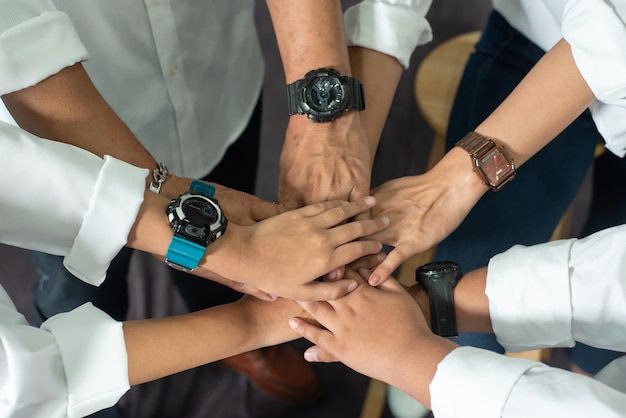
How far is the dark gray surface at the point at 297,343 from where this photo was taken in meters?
1.59

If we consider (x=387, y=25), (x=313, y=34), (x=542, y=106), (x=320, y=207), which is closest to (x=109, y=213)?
(x=320, y=207)

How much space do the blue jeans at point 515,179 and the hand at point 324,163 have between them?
0.26 meters

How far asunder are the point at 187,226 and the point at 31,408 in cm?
26

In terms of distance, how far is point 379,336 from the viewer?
0.84 m

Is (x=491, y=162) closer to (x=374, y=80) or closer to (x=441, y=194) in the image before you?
(x=441, y=194)

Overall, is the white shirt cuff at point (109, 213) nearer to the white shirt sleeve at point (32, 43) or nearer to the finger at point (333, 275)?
the white shirt sleeve at point (32, 43)

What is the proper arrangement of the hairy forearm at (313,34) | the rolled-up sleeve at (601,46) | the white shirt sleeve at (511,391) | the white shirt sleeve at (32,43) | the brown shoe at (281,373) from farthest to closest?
the brown shoe at (281,373), the hairy forearm at (313,34), the rolled-up sleeve at (601,46), the white shirt sleeve at (32,43), the white shirt sleeve at (511,391)

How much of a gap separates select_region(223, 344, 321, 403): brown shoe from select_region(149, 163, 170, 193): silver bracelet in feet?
2.60

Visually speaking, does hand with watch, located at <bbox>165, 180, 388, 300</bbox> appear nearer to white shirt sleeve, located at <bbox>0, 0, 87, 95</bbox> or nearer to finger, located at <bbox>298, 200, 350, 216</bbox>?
finger, located at <bbox>298, 200, 350, 216</bbox>

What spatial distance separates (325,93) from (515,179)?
1.36ft

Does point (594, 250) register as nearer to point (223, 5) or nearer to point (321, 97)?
point (321, 97)

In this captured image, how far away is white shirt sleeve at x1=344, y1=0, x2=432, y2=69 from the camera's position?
1.02m

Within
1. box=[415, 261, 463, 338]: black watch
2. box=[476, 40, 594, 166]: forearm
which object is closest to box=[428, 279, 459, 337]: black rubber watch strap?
box=[415, 261, 463, 338]: black watch

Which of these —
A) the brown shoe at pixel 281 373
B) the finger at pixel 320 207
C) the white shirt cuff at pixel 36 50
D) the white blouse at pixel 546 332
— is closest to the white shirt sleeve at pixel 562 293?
the white blouse at pixel 546 332
